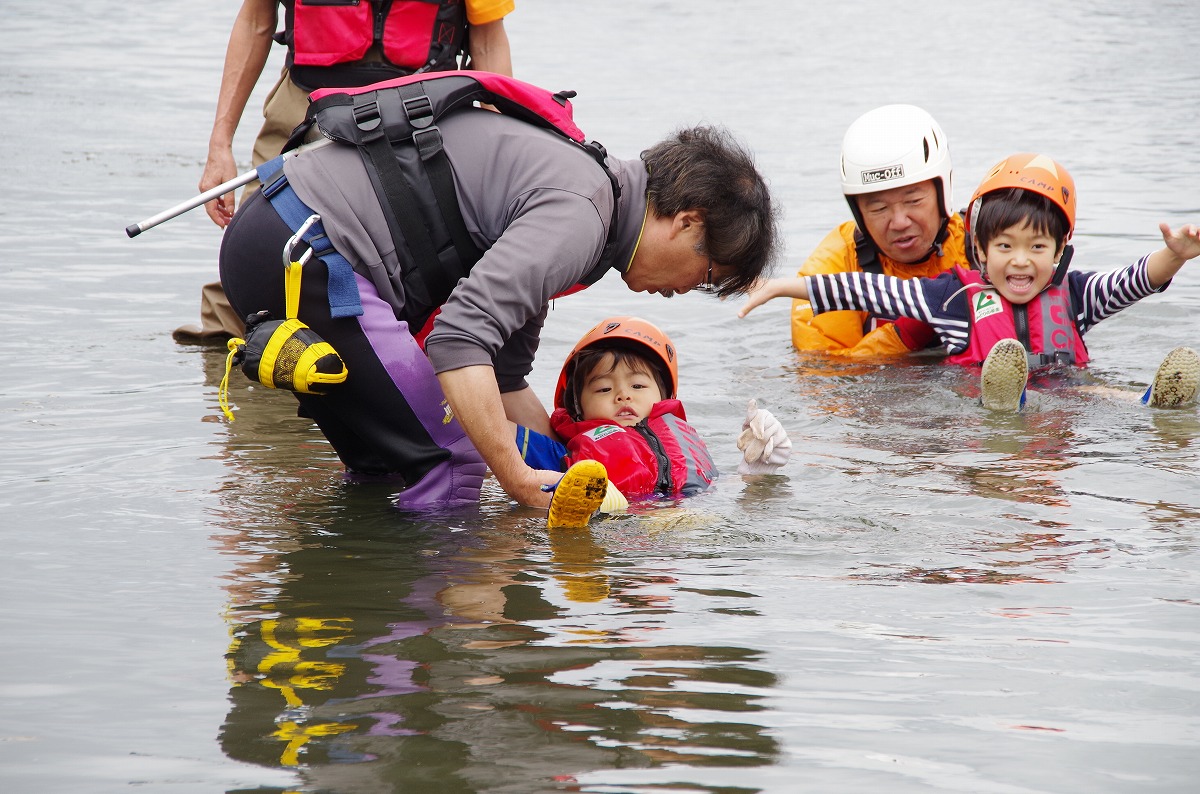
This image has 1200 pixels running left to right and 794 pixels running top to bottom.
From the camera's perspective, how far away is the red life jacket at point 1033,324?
21.6 feet

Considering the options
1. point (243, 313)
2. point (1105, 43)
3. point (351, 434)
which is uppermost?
point (1105, 43)

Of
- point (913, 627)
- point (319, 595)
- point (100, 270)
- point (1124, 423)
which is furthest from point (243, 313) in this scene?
point (100, 270)

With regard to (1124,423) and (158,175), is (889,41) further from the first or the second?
(1124,423)

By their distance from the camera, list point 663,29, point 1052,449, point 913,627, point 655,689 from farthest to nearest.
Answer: point 663,29 → point 1052,449 → point 913,627 → point 655,689

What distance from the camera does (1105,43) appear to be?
2122 centimetres

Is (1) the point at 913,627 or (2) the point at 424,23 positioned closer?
(1) the point at 913,627

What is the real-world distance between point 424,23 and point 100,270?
3511mm

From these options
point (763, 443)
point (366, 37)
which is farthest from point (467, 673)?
point (366, 37)

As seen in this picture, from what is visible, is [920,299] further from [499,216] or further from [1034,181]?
[499,216]

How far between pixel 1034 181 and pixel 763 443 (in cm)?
239

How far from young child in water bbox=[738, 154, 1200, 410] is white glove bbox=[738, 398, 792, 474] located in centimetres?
160

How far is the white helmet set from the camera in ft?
22.9

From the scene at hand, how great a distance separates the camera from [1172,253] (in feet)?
20.4

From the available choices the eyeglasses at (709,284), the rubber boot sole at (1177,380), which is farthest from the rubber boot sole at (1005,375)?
the eyeglasses at (709,284)
